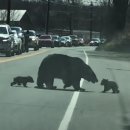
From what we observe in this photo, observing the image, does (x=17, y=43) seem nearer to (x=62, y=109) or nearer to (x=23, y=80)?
(x=23, y=80)

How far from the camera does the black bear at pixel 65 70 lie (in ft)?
51.6

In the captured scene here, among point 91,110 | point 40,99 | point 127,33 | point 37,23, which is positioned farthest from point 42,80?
point 37,23

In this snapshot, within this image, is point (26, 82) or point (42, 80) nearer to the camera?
point (42, 80)

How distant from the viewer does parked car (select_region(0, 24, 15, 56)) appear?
38.6 m

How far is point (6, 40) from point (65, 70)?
907 inches

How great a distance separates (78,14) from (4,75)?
12749 centimetres

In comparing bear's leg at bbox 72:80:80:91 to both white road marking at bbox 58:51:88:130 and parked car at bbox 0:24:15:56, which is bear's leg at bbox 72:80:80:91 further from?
parked car at bbox 0:24:15:56

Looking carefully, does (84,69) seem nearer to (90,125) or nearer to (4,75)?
(90,125)

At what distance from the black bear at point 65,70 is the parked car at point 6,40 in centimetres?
2245

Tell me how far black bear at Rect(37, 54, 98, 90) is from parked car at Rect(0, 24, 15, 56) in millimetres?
22453

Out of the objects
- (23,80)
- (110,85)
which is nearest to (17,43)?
(23,80)

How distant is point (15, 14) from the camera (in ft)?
349

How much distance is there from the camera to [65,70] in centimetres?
1571

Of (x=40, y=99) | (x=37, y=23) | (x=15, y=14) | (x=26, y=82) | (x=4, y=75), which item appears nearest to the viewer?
(x=40, y=99)
